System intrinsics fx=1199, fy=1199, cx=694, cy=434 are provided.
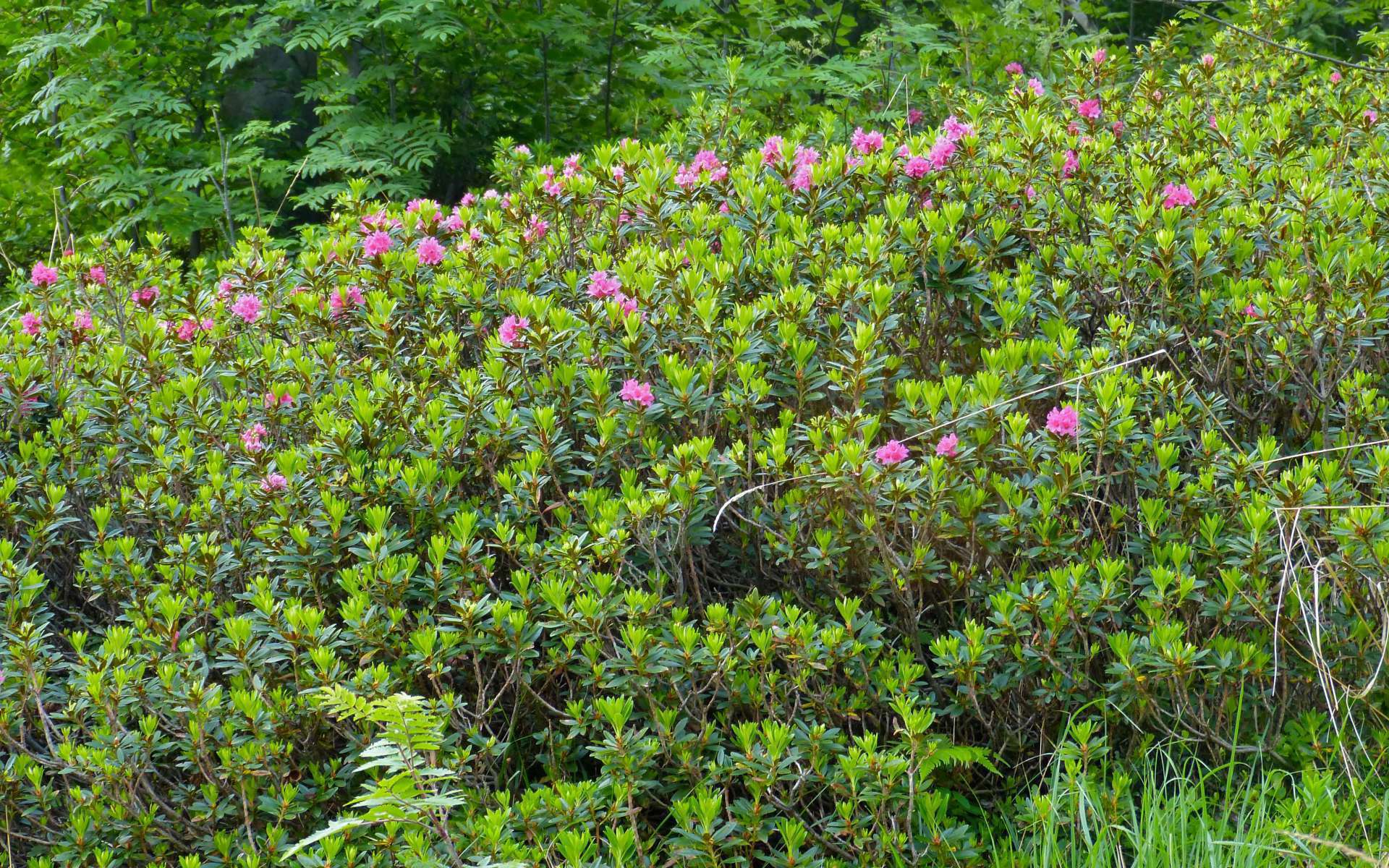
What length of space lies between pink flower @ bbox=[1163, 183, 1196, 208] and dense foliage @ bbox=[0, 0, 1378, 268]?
2918 millimetres

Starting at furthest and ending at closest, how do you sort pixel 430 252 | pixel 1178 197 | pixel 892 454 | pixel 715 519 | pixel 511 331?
pixel 430 252 → pixel 1178 197 → pixel 511 331 → pixel 715 519 → pixel 892 454

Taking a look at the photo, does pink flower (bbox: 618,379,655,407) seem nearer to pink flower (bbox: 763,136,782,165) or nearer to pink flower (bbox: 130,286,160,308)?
pink flower (bbox: 763,136,782,165)

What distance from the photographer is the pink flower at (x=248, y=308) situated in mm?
3824

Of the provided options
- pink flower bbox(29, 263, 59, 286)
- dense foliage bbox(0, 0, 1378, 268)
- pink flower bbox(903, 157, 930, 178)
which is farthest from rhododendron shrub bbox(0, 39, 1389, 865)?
dense foliage bbox(0, 0, 1378, 268)

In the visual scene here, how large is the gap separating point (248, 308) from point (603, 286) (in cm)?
127

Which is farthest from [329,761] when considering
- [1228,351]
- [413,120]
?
[413,120]

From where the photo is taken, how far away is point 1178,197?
11.6ft

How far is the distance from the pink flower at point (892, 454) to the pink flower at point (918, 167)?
4.43 feet

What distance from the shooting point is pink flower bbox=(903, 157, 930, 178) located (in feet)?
12.2

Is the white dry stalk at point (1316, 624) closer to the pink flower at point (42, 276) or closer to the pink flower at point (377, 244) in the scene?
the pink flower at point (377, 244)

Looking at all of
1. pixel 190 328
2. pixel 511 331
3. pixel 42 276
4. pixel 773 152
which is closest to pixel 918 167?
pixel 773 152

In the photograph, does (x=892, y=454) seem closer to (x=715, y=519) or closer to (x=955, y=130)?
(x=715, y=519)

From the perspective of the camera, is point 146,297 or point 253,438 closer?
point 253,438

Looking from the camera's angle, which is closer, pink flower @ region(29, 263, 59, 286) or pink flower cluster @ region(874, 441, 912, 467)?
pink flower cluster @ region(874, 441, 912, 467)
